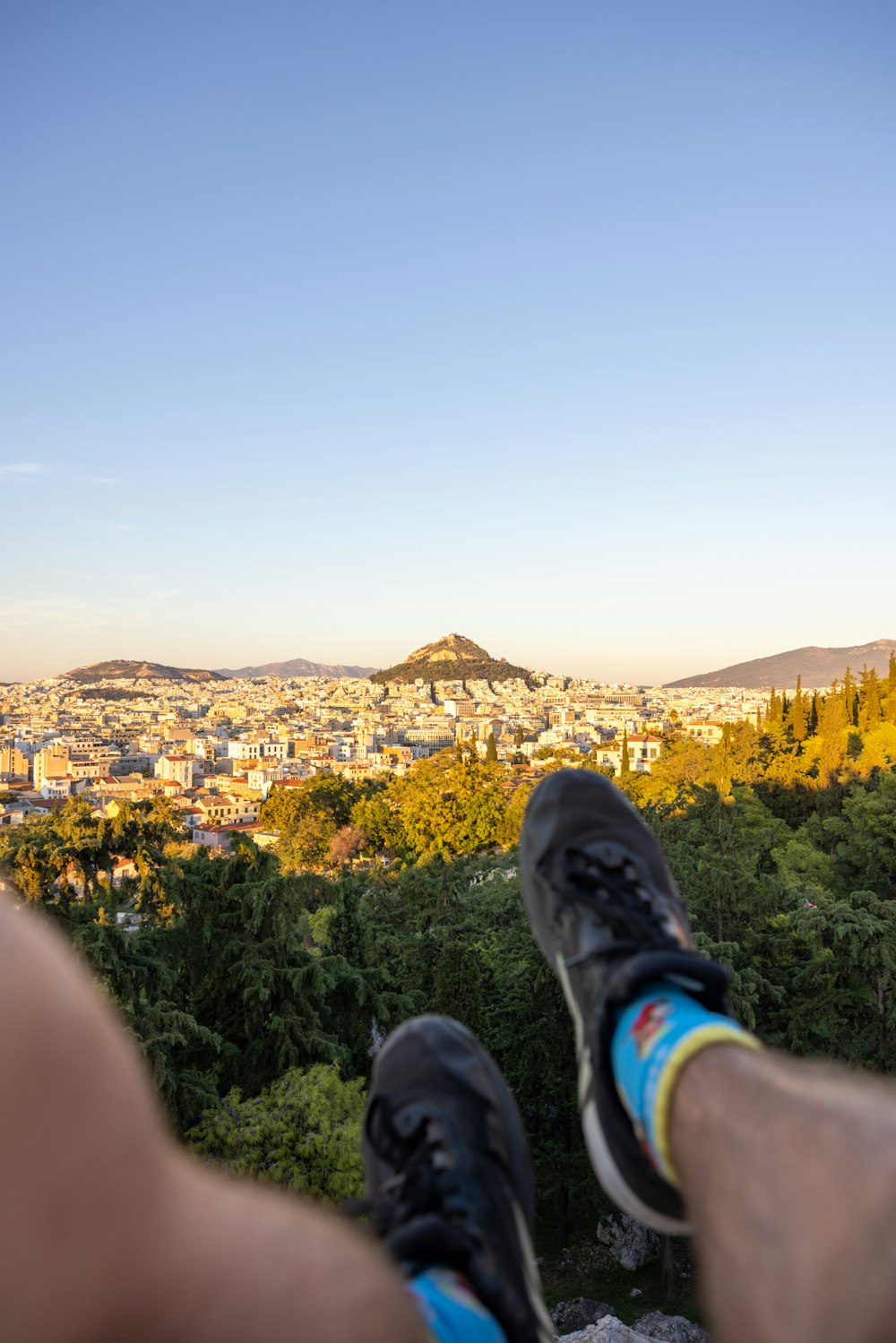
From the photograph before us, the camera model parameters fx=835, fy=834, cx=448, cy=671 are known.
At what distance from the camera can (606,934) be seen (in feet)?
6.75

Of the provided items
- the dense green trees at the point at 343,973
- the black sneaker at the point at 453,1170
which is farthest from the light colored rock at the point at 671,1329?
the black sneaker at the point at 453,1170

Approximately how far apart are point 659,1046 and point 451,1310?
1.92 feet

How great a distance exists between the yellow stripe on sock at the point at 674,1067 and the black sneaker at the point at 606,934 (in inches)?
4.4

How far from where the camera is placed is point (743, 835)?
40.1ft

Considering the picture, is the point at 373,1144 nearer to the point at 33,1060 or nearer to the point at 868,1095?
the point at 868,1095

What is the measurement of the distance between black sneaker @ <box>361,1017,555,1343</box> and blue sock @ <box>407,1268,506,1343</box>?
0.10ft

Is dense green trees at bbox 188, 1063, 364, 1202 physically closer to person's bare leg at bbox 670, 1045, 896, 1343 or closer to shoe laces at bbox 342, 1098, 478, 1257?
shoe laces at bbox 342, 1098, 478, 1257

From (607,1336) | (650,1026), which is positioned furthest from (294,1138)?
(650,1026)

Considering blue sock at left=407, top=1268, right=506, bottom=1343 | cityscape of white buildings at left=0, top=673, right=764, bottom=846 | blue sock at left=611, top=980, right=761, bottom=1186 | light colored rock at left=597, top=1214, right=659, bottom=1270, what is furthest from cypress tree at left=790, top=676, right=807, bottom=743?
blue sock at left=407, top=1268, right=506, bottom=1343

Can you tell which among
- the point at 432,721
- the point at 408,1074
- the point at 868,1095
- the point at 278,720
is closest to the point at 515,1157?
the point at 408,1074

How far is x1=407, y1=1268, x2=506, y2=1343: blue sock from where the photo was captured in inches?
40.5

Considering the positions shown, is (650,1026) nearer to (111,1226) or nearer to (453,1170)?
(453,1170)

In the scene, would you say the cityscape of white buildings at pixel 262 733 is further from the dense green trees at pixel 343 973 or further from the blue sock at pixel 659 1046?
the blue sock at pixel 659 1046

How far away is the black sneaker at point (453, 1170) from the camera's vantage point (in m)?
1.28
